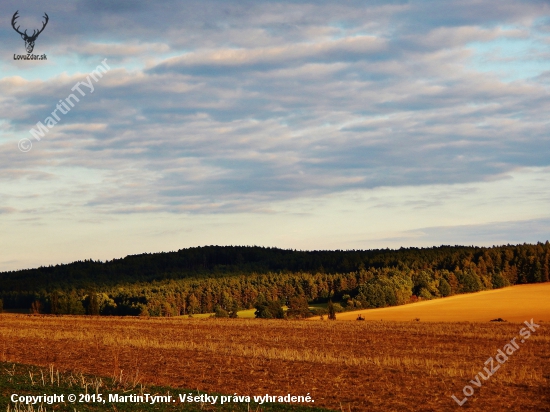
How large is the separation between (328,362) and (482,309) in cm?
6333

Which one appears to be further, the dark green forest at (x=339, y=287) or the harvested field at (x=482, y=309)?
the dark green forest at (x=339, y=287)

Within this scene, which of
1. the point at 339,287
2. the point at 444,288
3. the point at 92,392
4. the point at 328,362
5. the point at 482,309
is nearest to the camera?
the point at 92,392

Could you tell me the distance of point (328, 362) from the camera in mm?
31078

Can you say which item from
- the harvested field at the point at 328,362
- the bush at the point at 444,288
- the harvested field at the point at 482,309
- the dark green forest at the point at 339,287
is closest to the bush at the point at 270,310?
the dark green forest at the point at 339,287

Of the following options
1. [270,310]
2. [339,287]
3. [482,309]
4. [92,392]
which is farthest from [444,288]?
[92,392]

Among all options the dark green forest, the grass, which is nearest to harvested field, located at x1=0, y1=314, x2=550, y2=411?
the grass

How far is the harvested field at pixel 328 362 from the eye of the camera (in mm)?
22281

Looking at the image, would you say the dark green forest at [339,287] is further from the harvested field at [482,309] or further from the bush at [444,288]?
the harvested field at [482,309]

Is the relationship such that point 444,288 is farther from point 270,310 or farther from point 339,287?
point 270,310

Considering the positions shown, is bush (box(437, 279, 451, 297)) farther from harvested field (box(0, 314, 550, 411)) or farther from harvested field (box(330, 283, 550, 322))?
harvested field (box(0, 314, 550, 411))

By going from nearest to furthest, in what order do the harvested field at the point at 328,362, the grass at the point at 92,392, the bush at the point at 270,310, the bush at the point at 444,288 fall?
1. the grass at the point at 92,392
2. the harvested field at the point at 328,362
3. the bush at the point at 270,310
4. the bush at the point at 444,288

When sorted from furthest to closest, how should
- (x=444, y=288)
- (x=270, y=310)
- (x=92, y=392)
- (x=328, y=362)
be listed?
(x=444, y=288)
(x=270, y=310)
(x=328, y=362)
(x=92, y=392)

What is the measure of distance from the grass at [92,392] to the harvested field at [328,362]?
1847mm

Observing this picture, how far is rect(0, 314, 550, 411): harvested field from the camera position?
22281 millimetres
